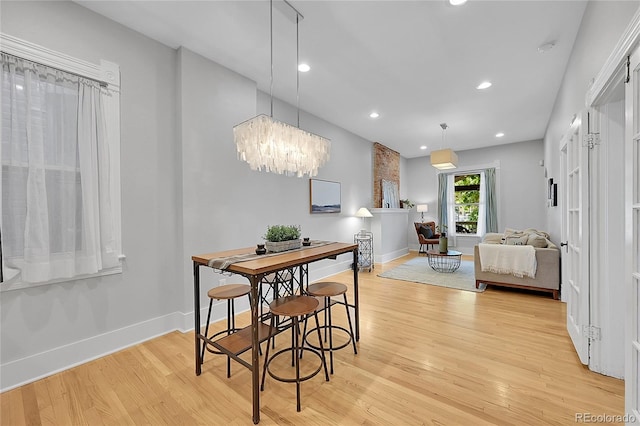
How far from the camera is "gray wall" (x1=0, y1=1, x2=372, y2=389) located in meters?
2.07

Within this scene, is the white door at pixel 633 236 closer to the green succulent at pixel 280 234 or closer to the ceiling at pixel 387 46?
the ceiling at pixel 387 46

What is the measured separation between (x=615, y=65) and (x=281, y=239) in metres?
2.43

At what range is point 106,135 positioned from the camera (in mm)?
2391

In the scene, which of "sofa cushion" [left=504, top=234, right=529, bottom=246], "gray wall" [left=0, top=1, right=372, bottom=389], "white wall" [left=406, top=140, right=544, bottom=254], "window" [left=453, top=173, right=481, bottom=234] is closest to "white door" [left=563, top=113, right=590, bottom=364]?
"sofa cushion" [left=504, top=234, right=529, bottom=246]

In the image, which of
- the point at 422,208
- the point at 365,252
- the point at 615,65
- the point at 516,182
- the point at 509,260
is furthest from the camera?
the point at 422,208

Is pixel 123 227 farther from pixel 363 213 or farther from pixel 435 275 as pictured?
pixel 435 275

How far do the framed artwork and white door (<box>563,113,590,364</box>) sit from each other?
3366 mm

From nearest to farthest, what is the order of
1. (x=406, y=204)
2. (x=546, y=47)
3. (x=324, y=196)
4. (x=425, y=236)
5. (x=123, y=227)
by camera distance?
(x=123, y=227) < (x=546, y=47) < (x=324, y=196) < (x=425, y=236) < (x=406, y=204)

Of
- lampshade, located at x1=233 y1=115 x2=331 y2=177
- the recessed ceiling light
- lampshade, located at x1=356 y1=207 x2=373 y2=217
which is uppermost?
the recessed ceiling light

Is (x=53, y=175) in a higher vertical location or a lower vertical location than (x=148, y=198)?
higher

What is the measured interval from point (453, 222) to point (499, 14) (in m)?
6.37

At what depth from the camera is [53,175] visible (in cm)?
212

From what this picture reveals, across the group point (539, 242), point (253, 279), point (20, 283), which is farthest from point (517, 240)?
point (20, 283)

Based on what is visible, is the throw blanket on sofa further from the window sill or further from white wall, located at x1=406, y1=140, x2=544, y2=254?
the window sill
